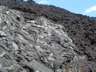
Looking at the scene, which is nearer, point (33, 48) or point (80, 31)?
point (33, 48)

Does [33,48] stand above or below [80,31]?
below

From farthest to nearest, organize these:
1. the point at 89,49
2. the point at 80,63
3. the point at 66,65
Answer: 1. the point at 89,49
2. the point at 80,63
3. the point at 66,65

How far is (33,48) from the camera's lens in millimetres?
5559

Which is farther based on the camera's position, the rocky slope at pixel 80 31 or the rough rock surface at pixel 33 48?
the rocky slope at pixel 80 31

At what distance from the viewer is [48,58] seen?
17.4ft

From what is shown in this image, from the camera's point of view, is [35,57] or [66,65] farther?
[66,65]

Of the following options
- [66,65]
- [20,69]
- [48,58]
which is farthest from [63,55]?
[20,69]

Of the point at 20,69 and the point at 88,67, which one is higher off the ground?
the point at 20,69

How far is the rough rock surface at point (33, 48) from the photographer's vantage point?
4355 millimetres

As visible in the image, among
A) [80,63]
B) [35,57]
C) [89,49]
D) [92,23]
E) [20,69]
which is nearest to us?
[20,69]

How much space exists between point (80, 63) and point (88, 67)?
421 mm

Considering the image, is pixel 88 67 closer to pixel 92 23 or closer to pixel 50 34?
pixel 50 34

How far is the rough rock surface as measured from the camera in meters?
4.36

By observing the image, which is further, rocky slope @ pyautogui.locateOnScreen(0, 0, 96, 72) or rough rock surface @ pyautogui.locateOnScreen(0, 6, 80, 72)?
rocky slope @ pyautogui.locateOnScreen(0, 0, 96, 72)
